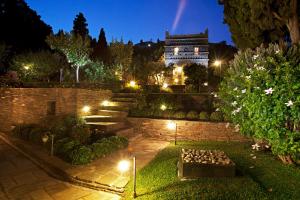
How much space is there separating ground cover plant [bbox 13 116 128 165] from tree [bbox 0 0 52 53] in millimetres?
22477

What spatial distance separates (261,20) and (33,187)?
388 inches

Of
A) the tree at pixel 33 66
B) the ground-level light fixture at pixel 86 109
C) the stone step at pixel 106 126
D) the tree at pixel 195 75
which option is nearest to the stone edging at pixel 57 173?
the stone step at pixel 106 126

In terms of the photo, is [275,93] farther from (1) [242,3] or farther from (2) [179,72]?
(2) [179,72]

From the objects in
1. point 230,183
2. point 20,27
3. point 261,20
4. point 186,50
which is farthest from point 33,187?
point 186,50

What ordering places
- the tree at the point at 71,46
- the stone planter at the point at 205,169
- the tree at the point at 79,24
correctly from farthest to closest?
the tree at the point at 79,24 → the tree at the point at 71,46 → the stone planter at the point at 205,169

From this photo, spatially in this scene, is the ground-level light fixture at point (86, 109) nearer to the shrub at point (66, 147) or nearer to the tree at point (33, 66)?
Answer: the shrub at point (66, 147)

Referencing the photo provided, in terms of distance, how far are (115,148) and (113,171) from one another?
7.36 ft

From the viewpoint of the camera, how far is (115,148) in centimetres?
1044

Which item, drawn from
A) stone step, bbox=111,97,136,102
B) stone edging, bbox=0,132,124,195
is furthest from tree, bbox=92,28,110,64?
stone edging, bbox=0,132,124,195

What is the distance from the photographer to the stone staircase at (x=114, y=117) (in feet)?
41.8

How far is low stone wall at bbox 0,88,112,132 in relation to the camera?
1408 centimetres

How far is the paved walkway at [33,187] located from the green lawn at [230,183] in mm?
1126

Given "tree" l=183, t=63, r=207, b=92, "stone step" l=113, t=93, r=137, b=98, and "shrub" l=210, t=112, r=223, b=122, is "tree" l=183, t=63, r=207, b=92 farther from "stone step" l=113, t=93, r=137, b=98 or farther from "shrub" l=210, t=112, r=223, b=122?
"shrub" l=210, t=112, r=223, b=122

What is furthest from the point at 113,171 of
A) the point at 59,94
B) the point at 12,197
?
the point at 59,94
